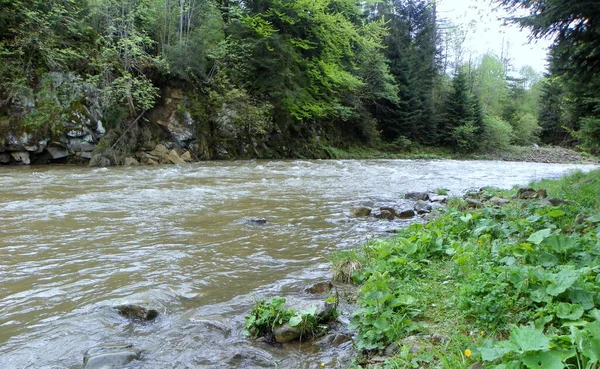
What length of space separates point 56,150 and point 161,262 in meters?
13.7

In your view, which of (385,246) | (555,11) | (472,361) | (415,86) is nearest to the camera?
(472,361)

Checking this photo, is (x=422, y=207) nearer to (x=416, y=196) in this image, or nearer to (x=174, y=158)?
(x=416, y=196)

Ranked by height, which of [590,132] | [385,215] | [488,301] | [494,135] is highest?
[494,135]

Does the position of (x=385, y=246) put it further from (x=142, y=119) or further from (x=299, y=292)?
(x=142, y=119)

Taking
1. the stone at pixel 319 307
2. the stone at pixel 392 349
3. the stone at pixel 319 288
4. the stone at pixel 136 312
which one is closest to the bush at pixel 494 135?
the stone at pixel 319 288

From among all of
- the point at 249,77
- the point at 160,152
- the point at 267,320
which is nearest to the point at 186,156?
the point at 160,152

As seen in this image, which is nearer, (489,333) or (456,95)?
(489,333)

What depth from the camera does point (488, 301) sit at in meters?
2.79

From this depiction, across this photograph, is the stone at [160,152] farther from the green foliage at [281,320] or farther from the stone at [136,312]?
the green foliage at [281,320]

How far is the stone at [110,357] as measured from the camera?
293cm

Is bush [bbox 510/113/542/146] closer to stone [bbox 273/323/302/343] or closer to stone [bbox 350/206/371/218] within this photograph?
stone [bbox 350/206/371/218]

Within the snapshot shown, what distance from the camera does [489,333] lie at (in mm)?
2654

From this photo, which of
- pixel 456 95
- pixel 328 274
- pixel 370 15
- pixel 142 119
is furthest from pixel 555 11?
pixel 370 15

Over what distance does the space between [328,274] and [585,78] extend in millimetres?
7183
